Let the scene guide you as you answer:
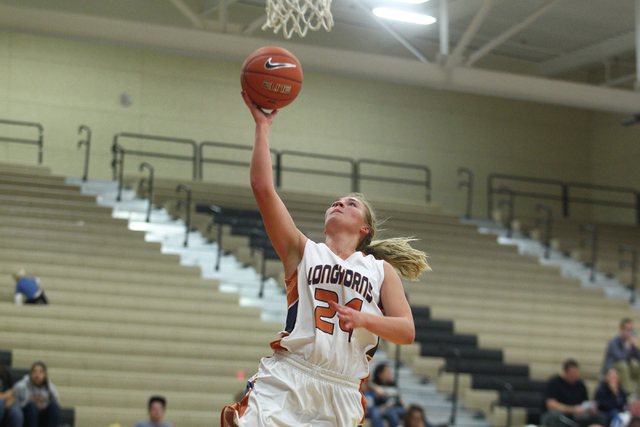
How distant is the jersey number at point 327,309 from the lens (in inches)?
113

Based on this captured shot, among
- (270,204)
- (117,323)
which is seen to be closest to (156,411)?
(117,323)

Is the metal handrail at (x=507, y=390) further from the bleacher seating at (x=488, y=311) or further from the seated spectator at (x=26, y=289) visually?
the seated spectator at (x=26, y=289)

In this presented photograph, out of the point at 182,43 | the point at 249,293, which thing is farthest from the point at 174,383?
the point at 182,43

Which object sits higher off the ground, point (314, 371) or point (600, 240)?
point (600, 240)

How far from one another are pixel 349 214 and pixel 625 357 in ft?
24.4

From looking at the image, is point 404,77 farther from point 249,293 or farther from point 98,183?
point 98,183

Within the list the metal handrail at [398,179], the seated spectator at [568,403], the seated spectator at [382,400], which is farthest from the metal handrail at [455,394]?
the metal handrail at [398,179]

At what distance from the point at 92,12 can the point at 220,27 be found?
14.1ft

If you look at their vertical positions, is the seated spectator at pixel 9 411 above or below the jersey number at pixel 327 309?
below

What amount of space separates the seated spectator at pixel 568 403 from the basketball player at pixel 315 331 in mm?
6248

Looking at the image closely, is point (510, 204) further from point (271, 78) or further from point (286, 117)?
point (271, 78)

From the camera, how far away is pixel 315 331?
287 centimetres

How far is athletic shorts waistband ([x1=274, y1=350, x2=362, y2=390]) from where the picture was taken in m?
2.88

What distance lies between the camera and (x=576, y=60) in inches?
666
